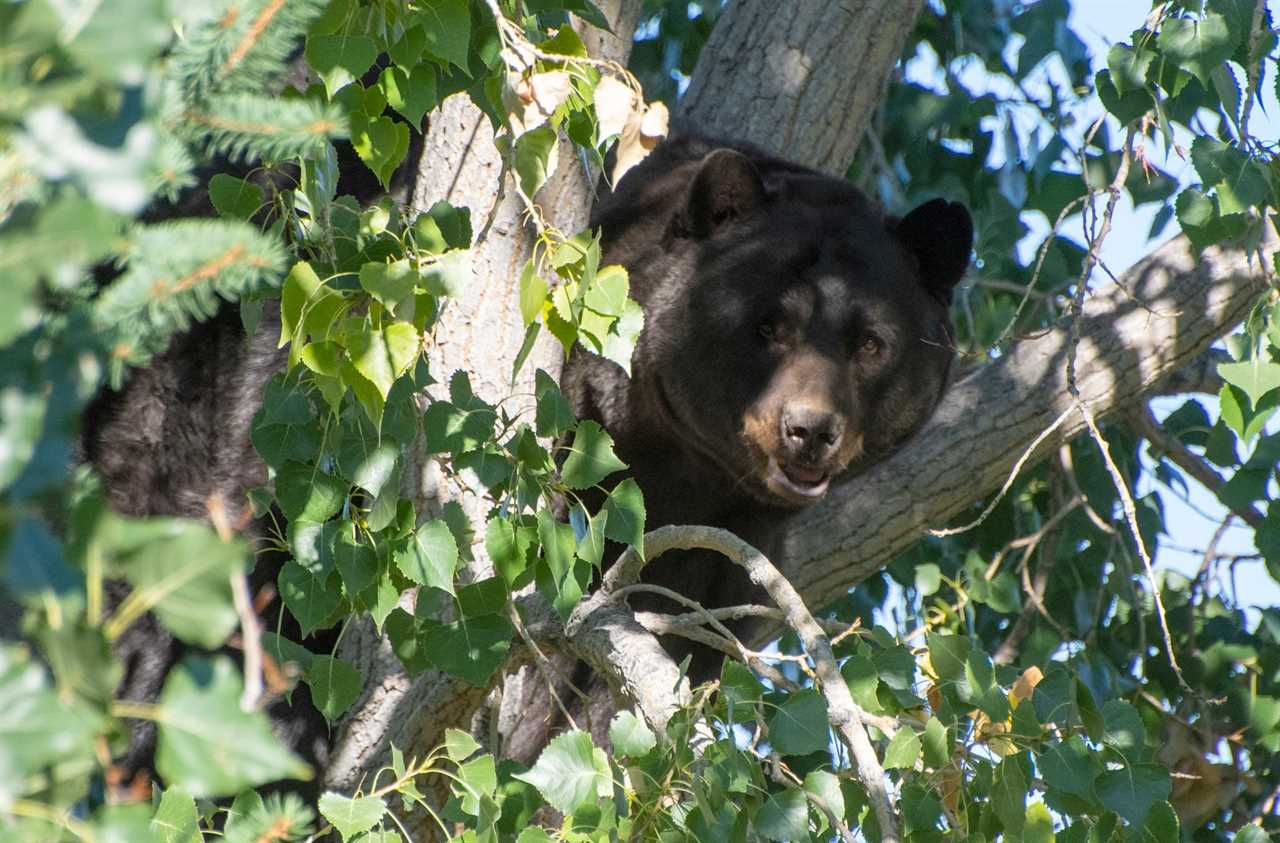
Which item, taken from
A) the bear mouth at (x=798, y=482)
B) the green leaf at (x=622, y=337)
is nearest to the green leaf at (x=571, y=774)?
the green leaf at (x=622, y=337)

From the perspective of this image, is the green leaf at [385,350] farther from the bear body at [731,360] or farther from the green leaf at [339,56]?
the bear body at [731,360]

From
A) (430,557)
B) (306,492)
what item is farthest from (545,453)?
(306,492)

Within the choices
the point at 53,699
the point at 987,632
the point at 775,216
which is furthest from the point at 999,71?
the point at 53,699

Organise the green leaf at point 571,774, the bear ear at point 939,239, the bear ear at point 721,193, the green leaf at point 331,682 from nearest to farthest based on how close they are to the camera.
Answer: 1. the green leaf at point 571,774
2. the green leaf at point 331,682
3. the bear ear at point 721,193
4. the bear ear at point 939,239

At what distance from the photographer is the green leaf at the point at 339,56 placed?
6.12 ft

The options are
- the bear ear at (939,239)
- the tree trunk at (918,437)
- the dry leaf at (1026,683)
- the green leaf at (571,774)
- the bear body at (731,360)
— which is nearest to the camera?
the green leaf at (571,774)

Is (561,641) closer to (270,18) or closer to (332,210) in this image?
(332,210)

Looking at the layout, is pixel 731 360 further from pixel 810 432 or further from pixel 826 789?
pixel 826 789

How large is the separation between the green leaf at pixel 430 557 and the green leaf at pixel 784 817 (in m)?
0.50

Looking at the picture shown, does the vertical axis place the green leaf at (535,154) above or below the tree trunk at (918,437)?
above

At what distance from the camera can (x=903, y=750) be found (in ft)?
6.54

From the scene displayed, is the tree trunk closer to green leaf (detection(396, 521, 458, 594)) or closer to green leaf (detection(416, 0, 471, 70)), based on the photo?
green leaf (detection(396, 521, 458, 594))

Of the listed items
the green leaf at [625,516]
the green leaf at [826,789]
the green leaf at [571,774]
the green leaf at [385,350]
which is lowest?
the green leaf at [571,774]

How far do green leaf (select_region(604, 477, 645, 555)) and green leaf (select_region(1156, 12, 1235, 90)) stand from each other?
1262 millimetres
